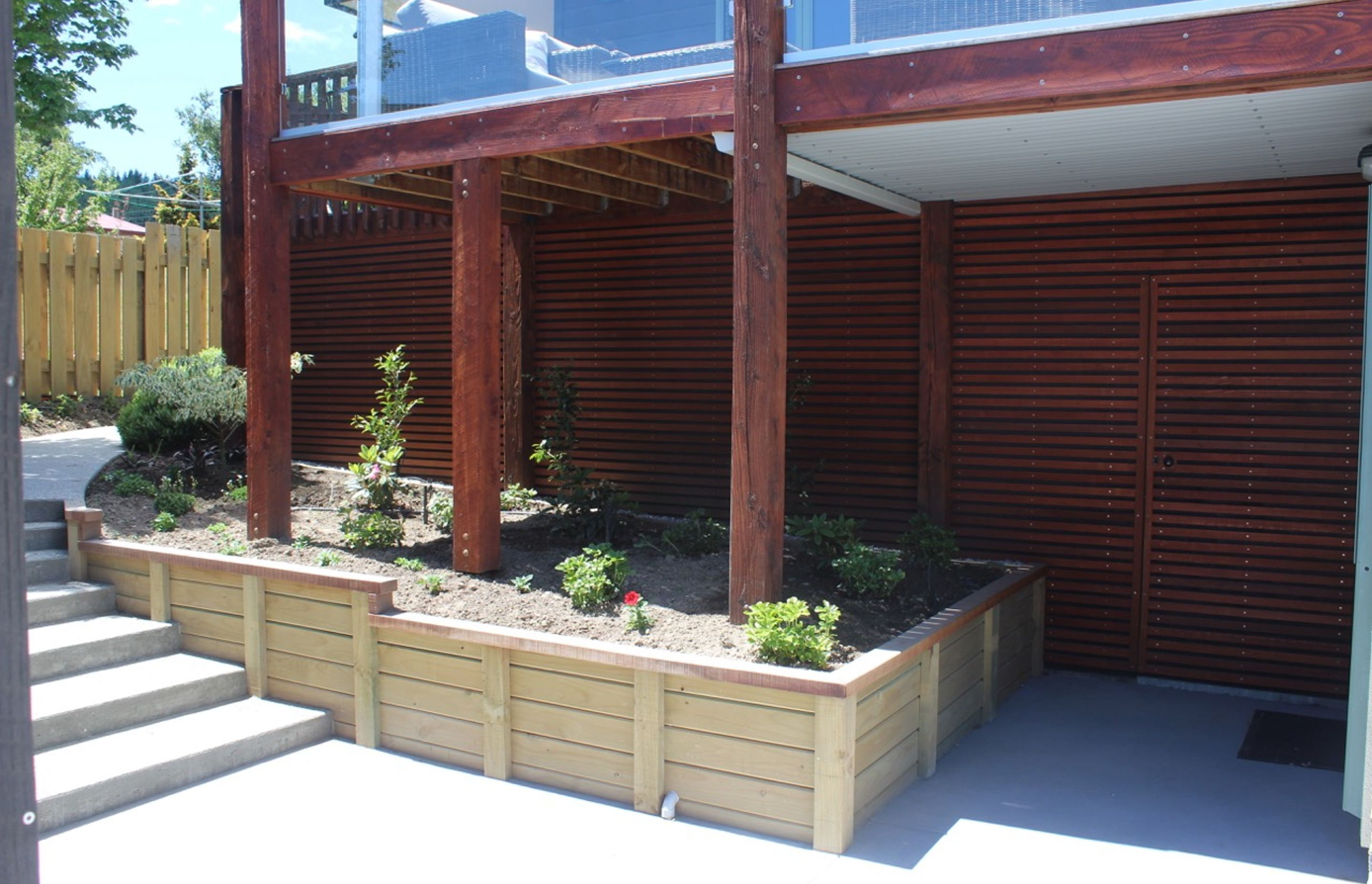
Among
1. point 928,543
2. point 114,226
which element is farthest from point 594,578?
point 114,226

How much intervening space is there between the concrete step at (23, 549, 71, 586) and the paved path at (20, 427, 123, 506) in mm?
348

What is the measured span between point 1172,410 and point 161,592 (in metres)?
6.09

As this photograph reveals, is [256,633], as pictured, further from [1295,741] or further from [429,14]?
[1295,741]

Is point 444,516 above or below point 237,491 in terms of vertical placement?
below

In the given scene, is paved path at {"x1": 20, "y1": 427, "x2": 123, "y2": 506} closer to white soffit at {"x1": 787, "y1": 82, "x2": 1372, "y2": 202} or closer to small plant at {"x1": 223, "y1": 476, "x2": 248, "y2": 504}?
small plant at {"x1": 223, "y1": 476, "x2": 248, "y2": 504}

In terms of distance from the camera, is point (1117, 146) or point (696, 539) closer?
point (1117, 146)

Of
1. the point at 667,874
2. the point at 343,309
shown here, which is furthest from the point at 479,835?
the point at 343,309

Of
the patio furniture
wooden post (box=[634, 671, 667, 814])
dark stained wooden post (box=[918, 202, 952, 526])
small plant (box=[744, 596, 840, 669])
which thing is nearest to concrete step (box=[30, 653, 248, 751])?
wooden post (box=[634, 671, 667, 814])

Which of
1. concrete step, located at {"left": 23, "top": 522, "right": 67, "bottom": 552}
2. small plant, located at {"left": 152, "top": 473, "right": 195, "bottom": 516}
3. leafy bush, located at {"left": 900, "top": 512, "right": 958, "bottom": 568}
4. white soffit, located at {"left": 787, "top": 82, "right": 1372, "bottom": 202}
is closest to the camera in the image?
white soffit, located at {"left": 787, "top": 82, "right": 1372, "bottom": 202}

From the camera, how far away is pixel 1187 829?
4445mm

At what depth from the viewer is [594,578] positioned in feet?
18.4

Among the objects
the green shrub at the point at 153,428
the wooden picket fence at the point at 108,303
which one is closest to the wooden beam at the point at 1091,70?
the green shrub at the point at 153,428

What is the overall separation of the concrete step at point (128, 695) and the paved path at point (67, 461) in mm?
1535

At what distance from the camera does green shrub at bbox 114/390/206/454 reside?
28.5 feet
